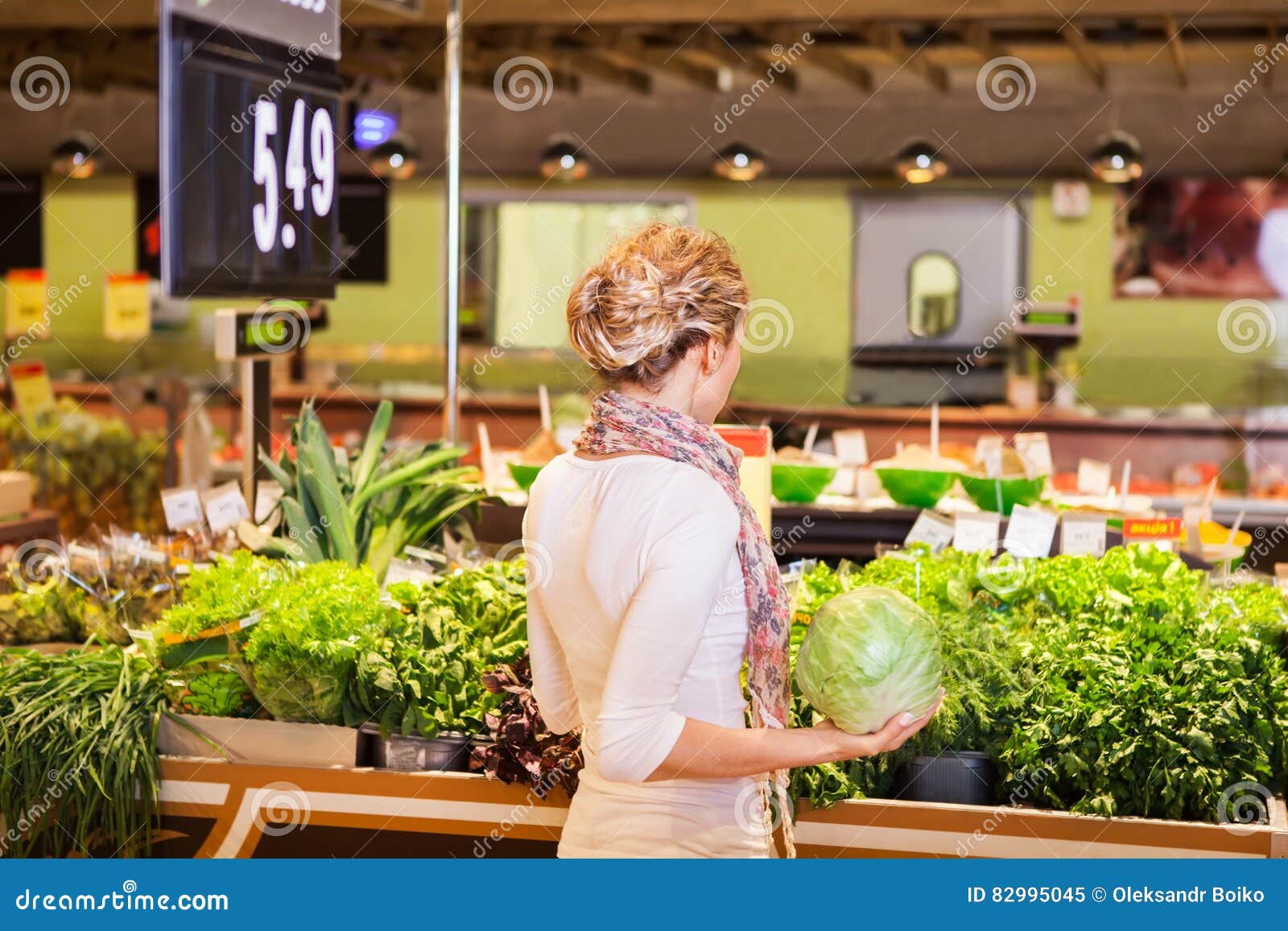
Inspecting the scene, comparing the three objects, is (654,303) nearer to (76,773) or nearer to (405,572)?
(76,773)

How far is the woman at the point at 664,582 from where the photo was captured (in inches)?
61.8

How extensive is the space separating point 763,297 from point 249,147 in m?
7.87

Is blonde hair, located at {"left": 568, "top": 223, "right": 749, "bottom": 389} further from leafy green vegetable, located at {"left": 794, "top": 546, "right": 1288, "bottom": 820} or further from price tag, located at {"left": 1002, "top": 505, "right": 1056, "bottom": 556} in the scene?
price tag, located at {"left": 1002, "top": 505, "right": 1056, "bottom": 556}

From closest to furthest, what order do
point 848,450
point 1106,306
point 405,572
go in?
point 405,572 < point 848,450 < point 1106,306

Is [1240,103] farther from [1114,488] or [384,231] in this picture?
[384,231]

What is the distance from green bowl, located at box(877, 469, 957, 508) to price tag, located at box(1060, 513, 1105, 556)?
0.82 metres

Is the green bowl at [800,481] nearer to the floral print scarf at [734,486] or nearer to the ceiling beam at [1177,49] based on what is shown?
the floral print scarf at [734,486]

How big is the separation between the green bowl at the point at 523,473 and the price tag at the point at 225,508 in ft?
3.50

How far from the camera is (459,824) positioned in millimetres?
2523

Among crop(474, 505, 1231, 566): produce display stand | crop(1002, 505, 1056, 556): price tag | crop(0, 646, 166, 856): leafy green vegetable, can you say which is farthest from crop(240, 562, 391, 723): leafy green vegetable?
crop(474, 505, 1231, 566): produce display stand

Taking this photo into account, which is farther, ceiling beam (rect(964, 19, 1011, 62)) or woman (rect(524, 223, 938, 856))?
ceiling beam (rect(964, 19, 1011, 62))

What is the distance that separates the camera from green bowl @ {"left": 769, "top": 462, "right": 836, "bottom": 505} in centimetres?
441

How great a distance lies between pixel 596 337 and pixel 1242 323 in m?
8.99

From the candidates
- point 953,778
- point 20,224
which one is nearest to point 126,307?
point 953,778
